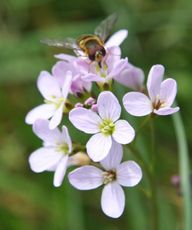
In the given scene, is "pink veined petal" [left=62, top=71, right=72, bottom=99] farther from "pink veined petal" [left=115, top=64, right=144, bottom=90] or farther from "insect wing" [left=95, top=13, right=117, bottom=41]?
"insect wing" [left=95, top=13, right=117, bottom=41]

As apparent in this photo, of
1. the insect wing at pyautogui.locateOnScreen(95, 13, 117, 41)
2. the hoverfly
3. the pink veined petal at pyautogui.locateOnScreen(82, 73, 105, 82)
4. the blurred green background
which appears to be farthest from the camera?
the blurred green background

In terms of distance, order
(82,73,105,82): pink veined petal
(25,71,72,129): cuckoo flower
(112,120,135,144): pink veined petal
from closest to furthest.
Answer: (112,120,135,144): pink veined petal < (82,73,105,82): pink veined petal < (25,71,72,129): cuckoo flower

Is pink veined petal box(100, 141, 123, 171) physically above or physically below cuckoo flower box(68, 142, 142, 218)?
above

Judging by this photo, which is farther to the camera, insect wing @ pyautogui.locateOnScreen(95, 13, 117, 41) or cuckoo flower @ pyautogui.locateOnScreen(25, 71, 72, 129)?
insect wing @ pyautogui.locateOnScreen(95, 13, 117, 41)

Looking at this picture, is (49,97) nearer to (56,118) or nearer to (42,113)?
(42,113)

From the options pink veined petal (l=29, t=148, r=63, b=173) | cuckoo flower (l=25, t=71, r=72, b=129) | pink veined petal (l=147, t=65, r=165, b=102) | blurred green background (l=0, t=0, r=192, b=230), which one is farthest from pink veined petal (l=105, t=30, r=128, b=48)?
blurred green background (l=0, t=0, r=192, b=230)

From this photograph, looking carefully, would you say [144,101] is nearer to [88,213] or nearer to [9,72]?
[88,213]

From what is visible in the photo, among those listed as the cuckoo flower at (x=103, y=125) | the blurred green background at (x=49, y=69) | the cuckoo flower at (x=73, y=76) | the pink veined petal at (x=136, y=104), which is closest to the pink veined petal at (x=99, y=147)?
the cuckoo flower at (x=103, y=125)
